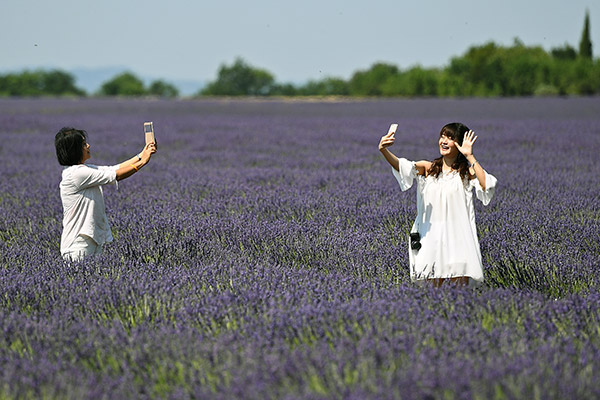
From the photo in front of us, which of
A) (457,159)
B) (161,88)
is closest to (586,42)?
(457,159)

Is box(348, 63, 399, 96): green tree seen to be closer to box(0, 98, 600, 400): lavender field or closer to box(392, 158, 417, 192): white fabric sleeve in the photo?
box(0, 98, 600, 400): lavender field

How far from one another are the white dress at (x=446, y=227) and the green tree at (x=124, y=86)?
7181 cm

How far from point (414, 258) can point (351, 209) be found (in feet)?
5.24

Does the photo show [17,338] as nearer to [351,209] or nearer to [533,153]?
[351,209]

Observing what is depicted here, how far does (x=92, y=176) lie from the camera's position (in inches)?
129

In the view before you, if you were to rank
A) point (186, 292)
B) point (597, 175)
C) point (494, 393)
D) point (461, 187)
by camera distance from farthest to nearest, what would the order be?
point (597, 175), point (461, 187), point (186, 292), point (494, 393)

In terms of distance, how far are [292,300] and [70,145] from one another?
63.4 inches

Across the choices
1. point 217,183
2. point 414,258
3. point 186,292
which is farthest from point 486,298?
point 217,183

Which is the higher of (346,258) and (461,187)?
(461,187)

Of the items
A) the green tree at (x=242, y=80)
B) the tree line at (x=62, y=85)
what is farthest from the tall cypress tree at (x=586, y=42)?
the tree line at (x=62, y=85)

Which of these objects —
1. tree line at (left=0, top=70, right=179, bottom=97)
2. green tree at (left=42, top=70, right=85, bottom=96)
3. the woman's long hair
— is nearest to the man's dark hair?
the woman's long hair

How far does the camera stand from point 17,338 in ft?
7.34

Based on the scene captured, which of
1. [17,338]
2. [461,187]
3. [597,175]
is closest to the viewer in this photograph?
[17,338]

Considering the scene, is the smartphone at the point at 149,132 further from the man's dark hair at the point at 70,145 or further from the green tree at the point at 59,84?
the green tree at the point at 59,84
